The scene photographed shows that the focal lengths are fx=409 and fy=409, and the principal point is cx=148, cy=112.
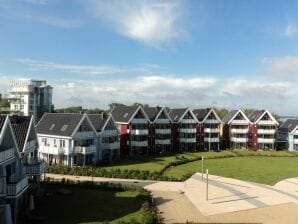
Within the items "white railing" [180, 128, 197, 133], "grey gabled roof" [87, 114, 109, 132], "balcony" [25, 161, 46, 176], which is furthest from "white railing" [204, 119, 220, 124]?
"balcony" [25, 161, 46, 176]

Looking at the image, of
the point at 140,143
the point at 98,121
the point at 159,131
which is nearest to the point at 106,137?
the point at 98,121

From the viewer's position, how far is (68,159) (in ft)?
207

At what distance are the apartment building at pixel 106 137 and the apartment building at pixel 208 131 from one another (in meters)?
24.8

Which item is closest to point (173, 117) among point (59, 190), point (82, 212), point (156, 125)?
point (156, 125)

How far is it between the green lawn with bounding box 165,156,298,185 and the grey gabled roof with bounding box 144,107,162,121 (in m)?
16.0

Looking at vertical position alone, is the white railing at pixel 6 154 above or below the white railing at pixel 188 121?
below

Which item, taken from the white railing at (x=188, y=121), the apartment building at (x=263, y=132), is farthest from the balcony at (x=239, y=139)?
the white railing at (x=188, y=121)

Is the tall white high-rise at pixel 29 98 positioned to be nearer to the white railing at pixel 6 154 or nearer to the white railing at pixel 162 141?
the white railing at pixel 162 141

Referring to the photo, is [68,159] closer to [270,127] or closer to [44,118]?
[44,118]

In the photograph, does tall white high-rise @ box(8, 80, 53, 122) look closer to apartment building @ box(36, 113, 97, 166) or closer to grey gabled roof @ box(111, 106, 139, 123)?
grey gabled roof @ box(111, 106, 139, 123)

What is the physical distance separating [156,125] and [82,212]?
4961 centimetres

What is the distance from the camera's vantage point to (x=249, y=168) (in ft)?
220

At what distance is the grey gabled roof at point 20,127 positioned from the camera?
3709 centimetres

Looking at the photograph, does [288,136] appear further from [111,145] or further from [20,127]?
[20,127]
